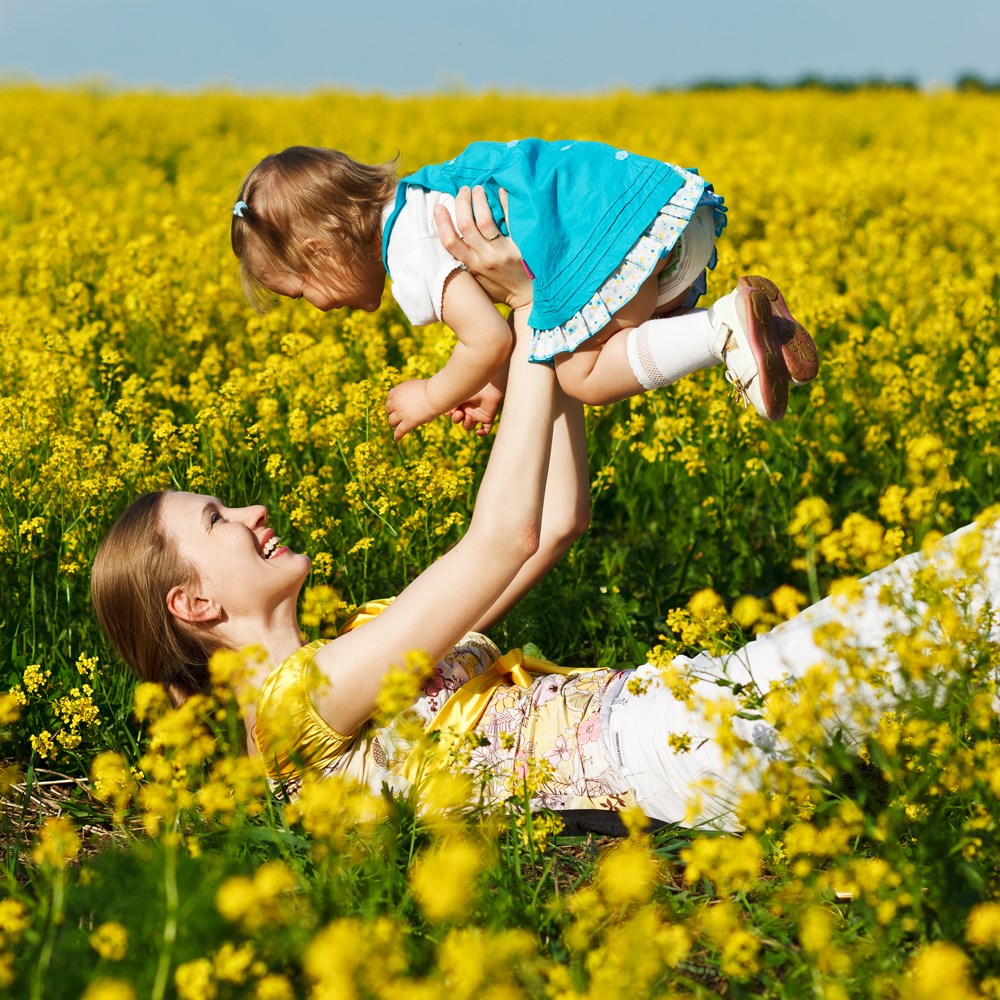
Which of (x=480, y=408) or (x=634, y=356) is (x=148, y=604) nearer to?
(x=480, y=408)

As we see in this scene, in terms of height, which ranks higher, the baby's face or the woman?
the baby's face

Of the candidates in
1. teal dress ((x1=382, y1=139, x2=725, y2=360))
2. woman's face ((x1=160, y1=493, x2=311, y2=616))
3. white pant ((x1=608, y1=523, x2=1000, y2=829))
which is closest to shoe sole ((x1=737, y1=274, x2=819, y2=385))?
teal dress ((x1=382, y1=139, x2=725, y2=360))

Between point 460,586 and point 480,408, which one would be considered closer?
point 460,586

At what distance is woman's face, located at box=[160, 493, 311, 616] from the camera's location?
9.55 feet

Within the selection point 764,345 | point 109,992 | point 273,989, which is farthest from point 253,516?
point 109,992

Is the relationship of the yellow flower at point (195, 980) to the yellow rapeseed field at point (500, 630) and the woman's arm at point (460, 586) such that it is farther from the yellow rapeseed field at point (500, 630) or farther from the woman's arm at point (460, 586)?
the woman's arm at point (460, 586)

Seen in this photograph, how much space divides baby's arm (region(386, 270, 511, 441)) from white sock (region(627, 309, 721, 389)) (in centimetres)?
30

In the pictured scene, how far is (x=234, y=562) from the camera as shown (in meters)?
2.91

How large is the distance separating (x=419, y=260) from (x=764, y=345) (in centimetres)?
84

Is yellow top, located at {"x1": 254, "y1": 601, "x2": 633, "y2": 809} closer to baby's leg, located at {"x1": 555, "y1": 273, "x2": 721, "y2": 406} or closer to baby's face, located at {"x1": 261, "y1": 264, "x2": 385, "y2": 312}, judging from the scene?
baby's leg, located at {"x1": 555, "y1": 273, "x2": 721, "y2": 406}

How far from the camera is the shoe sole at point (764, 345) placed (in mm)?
2746

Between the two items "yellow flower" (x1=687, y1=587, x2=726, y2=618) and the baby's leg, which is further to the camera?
the baby's leg

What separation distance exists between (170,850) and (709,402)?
3.12 meters

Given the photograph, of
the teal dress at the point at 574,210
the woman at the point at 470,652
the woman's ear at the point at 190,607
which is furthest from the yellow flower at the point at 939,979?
the woman's ear at the point at 190,607
